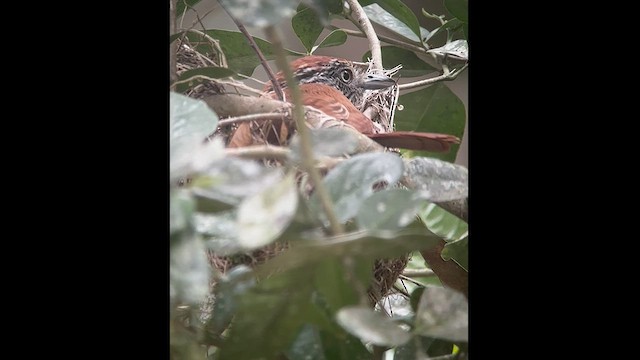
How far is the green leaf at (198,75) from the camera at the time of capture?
1.72ft

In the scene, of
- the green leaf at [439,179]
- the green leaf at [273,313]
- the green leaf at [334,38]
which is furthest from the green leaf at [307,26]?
the green leaf at [273,313]

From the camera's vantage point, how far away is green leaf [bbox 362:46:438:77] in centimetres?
90

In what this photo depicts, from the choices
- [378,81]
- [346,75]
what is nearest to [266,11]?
[378,81]

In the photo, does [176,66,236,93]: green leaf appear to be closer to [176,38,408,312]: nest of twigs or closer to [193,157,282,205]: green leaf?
[176,38,408,312]: nest of twigs

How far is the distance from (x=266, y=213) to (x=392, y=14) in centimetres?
59

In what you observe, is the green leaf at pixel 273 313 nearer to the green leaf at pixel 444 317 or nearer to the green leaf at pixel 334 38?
the green leaf at pixel 444 317

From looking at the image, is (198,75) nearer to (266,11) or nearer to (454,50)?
(266,11)

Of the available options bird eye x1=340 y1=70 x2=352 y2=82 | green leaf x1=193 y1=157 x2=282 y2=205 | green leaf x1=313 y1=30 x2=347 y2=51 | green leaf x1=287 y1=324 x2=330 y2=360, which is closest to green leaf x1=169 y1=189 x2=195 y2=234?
green leaf x1=193 y1=157 x2=282 y2=205

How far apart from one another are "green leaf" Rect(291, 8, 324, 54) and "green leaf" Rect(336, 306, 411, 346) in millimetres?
469

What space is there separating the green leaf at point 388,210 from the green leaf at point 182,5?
315mm

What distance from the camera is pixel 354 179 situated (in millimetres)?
337
